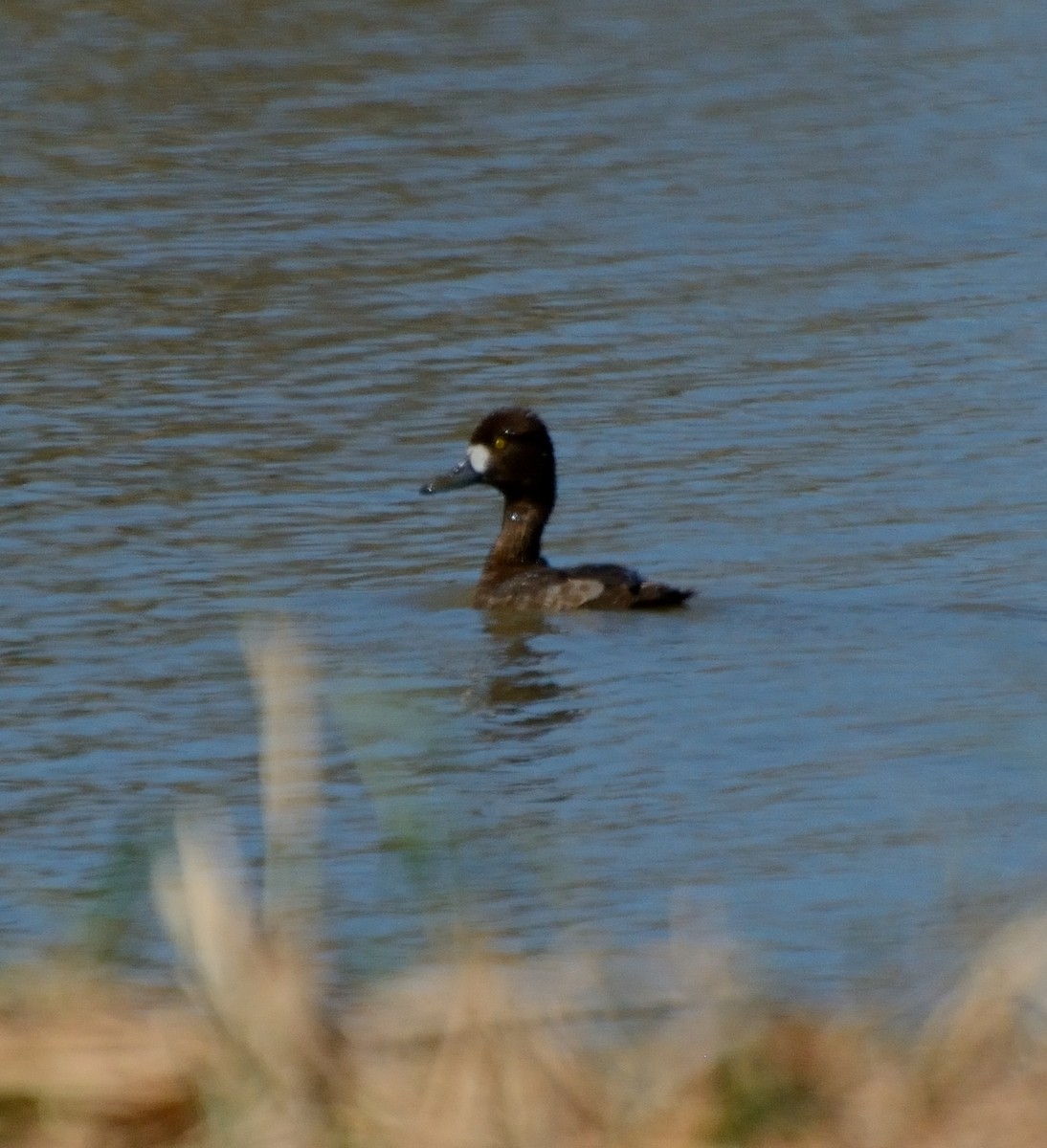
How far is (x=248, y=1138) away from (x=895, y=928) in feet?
10.8

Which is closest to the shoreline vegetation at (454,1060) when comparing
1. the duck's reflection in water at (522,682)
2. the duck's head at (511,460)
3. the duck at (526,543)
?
the duck's reflection in water at (522,682)

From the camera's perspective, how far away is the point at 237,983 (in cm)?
292

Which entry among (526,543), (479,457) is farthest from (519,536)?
(479,457)

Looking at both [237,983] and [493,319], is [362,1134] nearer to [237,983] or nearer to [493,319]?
[237,983]

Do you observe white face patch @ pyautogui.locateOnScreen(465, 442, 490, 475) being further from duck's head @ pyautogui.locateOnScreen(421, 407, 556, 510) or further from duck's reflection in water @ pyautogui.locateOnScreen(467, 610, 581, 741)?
duck's reflection in water @ pyautogui.locateOnScreen(467, 610, 581, 741)

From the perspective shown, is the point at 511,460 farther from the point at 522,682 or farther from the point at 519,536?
the point at 522,682

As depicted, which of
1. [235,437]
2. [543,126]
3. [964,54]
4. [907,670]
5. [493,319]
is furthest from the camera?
[964,54]

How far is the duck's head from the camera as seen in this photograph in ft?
39.2

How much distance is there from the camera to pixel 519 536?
11812 millimetres

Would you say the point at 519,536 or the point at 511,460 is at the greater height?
the point at 511,460

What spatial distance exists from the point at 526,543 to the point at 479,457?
0.63m

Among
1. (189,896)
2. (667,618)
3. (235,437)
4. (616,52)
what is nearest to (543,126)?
(616,52)

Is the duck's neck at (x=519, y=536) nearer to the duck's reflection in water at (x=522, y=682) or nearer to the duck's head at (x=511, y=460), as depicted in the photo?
the duck's head at (x=511, y=460)

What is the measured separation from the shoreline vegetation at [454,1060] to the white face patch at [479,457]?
29.9ft
